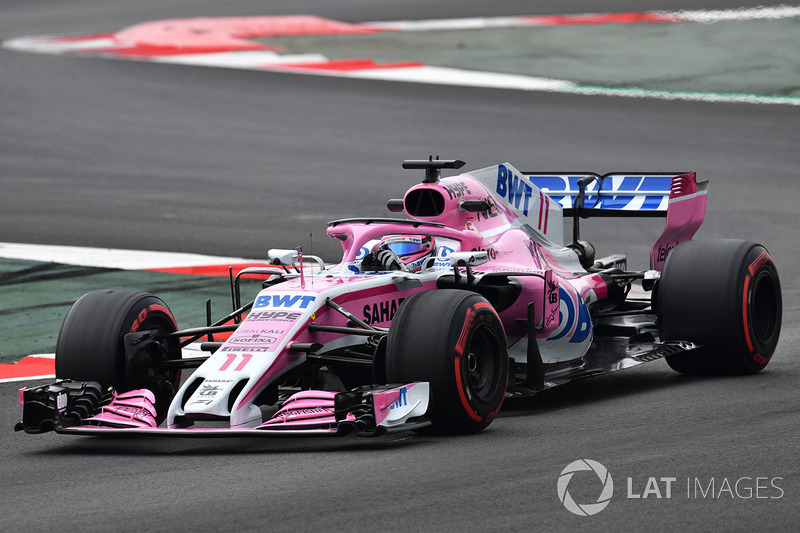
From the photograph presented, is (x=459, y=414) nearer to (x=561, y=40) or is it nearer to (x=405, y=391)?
(x=405, y=391)

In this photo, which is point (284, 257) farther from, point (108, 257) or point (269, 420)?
point (108, 257)

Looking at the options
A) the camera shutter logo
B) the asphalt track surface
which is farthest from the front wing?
the camera shutter logo

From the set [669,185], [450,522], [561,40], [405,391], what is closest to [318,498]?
[450,522]

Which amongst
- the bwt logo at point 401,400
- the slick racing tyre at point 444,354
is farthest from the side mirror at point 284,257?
the bwt logo at point 401,400

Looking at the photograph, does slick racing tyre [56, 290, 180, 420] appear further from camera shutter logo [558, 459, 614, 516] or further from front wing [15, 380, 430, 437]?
camera shutter logo [558, 459, 614, 516]

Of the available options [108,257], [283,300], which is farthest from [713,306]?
[108,257]

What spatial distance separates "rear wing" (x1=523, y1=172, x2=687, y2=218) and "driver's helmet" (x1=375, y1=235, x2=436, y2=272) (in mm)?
2590

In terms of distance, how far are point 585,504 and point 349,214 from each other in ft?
35.1

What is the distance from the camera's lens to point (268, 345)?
26.7 ft

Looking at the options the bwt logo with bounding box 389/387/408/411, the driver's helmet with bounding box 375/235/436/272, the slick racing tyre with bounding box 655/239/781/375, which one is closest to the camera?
the bwt logo with bounding box 389/387/408/411

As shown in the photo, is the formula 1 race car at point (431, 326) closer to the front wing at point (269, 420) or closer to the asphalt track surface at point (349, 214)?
the front wing at point (269, 420)

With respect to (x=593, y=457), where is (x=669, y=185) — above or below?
above

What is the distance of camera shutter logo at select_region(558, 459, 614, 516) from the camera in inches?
249

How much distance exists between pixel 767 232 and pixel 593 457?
9288 mm
